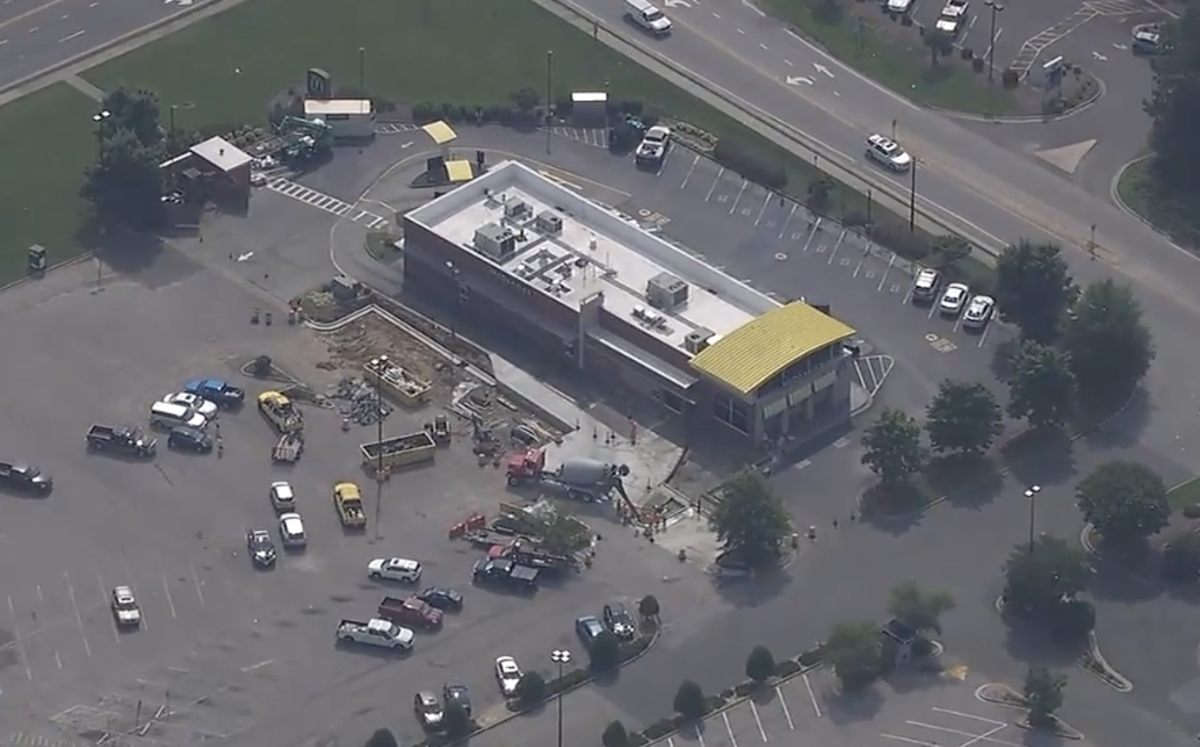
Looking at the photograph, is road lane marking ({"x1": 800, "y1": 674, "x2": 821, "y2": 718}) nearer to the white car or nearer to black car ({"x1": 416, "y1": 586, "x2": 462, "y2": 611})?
the white car

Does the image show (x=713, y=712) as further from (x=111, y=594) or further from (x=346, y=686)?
(x=111, y=594)

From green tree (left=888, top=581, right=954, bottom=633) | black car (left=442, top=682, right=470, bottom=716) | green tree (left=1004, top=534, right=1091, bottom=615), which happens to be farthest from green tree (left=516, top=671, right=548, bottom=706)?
green tree (left=1004, top=534, right=1091, bottom=615)

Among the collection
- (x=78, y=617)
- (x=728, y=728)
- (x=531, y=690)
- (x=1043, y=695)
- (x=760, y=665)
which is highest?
(x=1043, y=695)

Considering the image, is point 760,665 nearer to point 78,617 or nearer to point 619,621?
point 619,621

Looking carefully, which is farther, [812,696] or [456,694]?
[812,696]

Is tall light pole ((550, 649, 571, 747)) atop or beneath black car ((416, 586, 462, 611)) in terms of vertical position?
atop

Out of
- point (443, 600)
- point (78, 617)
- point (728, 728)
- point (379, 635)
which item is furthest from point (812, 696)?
point (78, 617)

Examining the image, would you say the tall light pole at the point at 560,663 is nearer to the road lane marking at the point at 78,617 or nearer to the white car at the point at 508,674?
the white car at the point at 508,674
